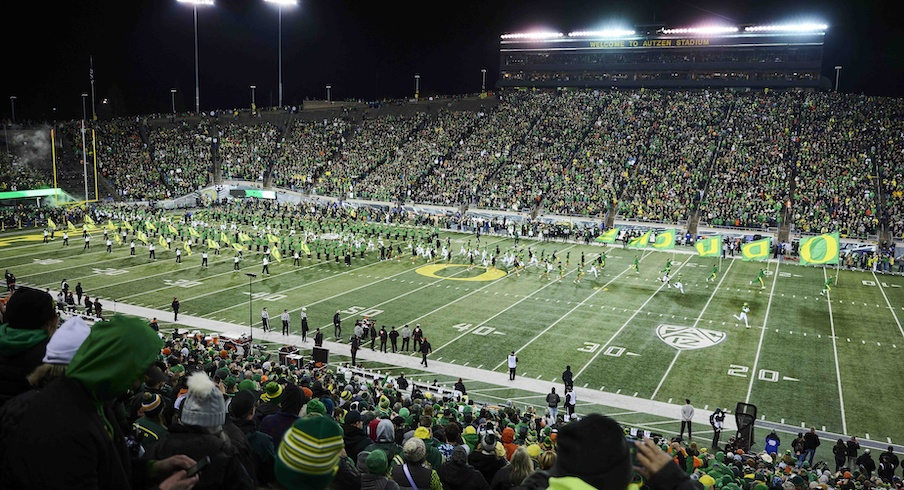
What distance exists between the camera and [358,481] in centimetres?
441

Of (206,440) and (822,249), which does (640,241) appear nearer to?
(822,249)

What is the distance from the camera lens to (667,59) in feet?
232

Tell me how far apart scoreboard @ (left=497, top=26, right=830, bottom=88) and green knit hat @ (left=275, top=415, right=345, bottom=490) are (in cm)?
7260

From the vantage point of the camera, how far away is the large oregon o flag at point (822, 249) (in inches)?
1120

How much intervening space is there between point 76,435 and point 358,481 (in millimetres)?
2132

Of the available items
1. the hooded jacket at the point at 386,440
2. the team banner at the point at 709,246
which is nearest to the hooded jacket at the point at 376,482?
the hooded jacket at the point at 386,440

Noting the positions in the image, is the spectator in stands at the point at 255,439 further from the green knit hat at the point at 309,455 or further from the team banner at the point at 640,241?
the team banner at the point at 640,241

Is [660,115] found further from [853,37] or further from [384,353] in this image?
[384,353]

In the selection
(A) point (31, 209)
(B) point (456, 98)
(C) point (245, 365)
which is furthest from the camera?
(B) point (456, 98)

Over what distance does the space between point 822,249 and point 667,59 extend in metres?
46.4

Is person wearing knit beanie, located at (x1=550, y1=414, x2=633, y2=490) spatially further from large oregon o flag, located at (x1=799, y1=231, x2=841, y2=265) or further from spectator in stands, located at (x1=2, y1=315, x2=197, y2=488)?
large oregon o flag, located at (x1=799, y1=231, x2=841, y2=265)

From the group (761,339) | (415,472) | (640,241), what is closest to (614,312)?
(761,339)

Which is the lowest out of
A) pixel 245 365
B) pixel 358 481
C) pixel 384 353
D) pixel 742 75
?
pixel 384 353

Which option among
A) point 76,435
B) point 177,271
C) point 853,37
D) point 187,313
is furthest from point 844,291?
point 853,37
